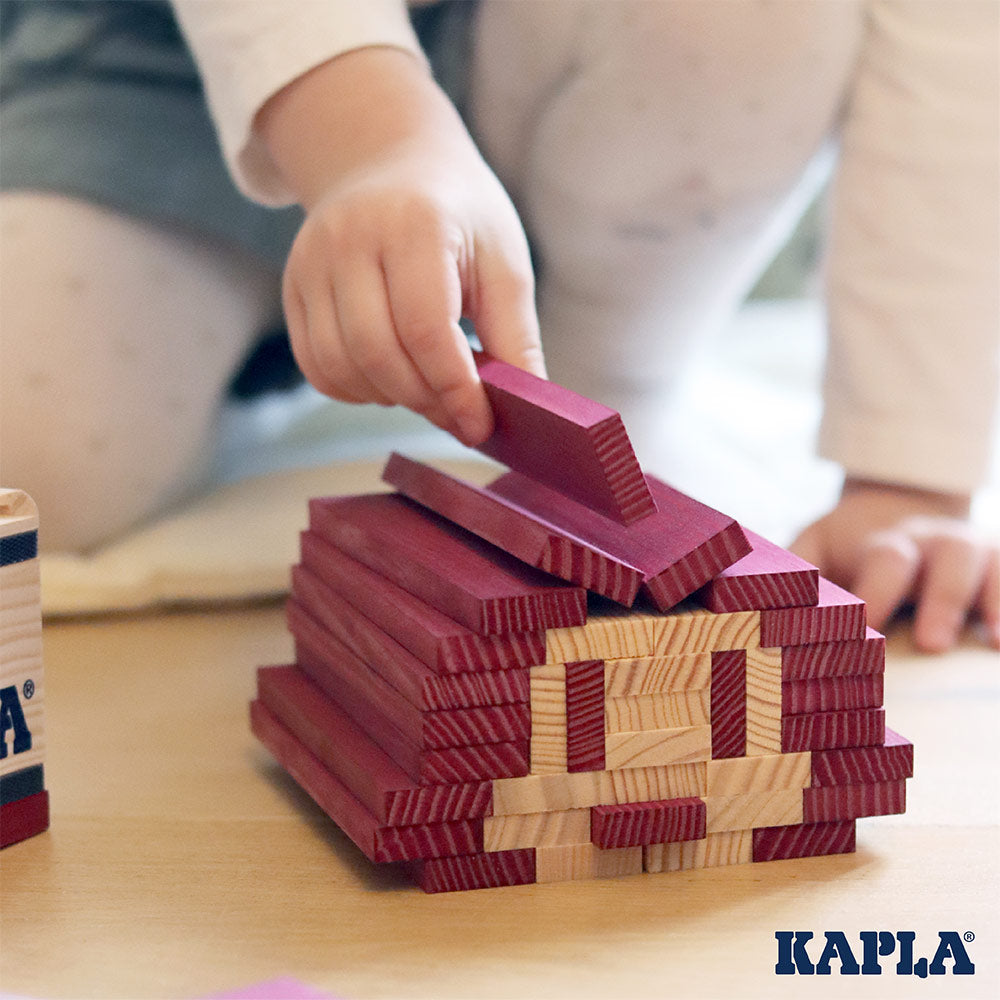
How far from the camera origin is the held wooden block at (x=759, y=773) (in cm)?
50

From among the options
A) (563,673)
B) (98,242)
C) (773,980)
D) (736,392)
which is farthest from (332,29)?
(736,392)

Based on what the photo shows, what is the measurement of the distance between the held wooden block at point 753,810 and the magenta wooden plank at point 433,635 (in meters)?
0.10

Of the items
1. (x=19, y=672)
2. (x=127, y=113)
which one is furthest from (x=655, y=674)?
(x=127, y=113)

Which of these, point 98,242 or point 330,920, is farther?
point 98,242

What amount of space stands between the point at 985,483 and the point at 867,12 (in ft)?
1.06

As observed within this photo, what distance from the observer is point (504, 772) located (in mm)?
481

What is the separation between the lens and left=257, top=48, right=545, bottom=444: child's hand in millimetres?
581

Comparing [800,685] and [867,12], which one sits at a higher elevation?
[867,12]

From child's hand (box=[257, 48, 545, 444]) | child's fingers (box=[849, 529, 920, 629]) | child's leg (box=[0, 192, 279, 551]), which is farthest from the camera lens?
child's leg (box=[0, 192, 279, 551])

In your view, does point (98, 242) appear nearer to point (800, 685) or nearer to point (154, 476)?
point (154, 476)

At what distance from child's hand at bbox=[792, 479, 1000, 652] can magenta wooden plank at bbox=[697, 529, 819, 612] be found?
1.08ft

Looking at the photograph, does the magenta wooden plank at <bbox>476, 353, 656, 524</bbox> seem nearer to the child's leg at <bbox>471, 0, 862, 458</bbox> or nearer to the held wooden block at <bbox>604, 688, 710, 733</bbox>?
the held wooden block at <bbox>604, 688, 710, 733</bbox>

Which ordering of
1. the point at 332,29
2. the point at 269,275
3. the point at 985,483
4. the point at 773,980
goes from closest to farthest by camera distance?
the point at 773,980 → the point at 332,29 → the point at 985,483 → the point at 269,275

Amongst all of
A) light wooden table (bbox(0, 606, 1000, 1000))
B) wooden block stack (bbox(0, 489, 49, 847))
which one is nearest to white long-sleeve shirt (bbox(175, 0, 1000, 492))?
light wooden table (bbox(0, 606, 1000, 1000))
